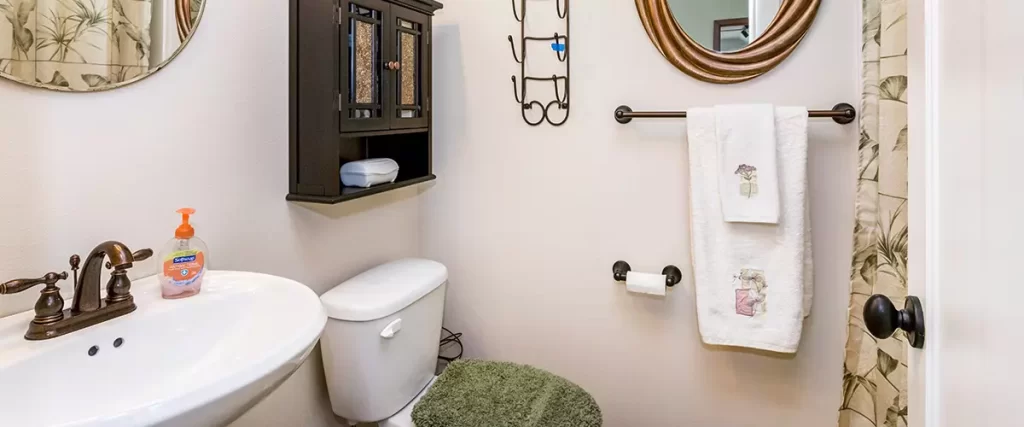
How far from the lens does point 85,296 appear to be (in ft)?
2.99

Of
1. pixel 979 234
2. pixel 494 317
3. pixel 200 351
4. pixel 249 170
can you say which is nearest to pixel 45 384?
pixel 200 351

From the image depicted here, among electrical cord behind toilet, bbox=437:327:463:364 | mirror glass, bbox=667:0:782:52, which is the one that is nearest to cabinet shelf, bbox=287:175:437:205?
electrical cord behind toilet, bbox=437:327:463:364

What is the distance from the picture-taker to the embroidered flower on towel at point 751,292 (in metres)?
1.55

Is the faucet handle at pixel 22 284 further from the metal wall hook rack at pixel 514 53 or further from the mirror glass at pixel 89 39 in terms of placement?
the metal wall hook rack at pixel 514 53

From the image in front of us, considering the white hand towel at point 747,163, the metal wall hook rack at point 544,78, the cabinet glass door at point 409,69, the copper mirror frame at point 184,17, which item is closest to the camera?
the copper mirror frame at point 184,17

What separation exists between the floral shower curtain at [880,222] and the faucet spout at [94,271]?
1364 millimetres

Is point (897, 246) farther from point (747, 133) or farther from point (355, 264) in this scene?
point (355, 264)

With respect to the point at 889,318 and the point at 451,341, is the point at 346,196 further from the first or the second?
the point at 889,318

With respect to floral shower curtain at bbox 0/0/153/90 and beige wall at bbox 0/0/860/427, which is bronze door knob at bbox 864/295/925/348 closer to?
beige wall at bbox 0/0/860/427

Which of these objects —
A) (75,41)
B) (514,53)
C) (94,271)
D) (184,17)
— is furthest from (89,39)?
(514,53)

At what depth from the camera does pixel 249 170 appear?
1.33m

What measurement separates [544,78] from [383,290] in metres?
0.84

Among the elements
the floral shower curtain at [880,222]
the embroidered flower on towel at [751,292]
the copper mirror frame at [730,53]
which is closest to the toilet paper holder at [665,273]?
the embroidered flower on towel at [751,292]

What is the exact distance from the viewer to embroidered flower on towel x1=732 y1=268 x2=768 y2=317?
1.55 metres
